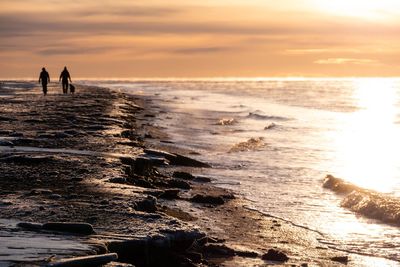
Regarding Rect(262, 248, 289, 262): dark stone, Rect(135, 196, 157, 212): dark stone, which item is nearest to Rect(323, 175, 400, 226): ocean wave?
Rect(262, 248, 289, 262): dark stone

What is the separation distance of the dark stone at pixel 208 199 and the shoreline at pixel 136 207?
0.03 meters

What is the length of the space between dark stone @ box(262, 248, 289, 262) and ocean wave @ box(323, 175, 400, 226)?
4.56 m

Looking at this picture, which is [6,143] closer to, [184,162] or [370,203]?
[184,162]

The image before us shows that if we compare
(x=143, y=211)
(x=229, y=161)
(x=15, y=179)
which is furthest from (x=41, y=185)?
(x=229, y=161)

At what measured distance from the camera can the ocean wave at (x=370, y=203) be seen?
15.2 meters

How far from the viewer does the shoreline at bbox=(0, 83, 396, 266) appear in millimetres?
9570

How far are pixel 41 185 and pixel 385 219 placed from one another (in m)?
7.49

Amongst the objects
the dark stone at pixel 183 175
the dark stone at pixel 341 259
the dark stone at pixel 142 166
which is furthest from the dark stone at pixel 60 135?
the dark stone at pixel 341 259

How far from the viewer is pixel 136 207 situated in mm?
10906

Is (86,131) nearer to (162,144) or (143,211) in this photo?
(162,144)

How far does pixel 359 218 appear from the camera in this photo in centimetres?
1521

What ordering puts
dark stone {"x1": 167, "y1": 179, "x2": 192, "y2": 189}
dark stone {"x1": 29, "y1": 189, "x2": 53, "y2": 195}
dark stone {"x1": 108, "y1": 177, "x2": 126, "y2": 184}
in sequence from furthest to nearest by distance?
1. dark stone {"x1": 167, "y1": 179, "x2": 192, "y2": 189}
2. dark stone {"x1": 108, "y1": 177, "x2": 126, "y2": 184}
3. dark stone {"x1": 29, "y1": 189, "x2": 53, "y2": 195}

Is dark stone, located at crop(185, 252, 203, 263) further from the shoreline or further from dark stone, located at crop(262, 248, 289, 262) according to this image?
dark stone, located at crop(262, 248, 289, 262)

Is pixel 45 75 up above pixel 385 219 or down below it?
above
